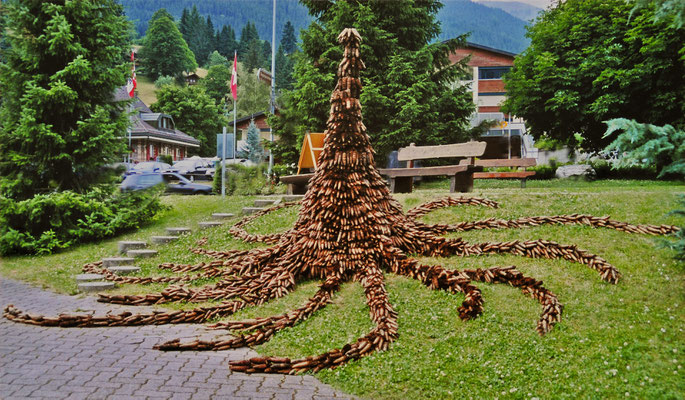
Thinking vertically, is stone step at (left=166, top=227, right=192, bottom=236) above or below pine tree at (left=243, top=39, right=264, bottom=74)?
below

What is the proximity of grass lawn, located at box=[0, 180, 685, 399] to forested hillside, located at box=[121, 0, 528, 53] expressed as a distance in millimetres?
3922

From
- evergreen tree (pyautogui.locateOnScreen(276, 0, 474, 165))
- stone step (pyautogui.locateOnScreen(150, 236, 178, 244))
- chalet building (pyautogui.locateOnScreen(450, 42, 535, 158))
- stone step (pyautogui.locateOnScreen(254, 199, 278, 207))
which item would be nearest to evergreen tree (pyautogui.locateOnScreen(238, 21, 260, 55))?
chalet building (pyautogui.locateOnScreen(450, 42, 535, 158))

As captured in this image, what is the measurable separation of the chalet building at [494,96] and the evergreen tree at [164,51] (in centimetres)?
1870

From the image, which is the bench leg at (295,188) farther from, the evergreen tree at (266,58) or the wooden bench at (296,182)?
the evergreen tree at (266,58)

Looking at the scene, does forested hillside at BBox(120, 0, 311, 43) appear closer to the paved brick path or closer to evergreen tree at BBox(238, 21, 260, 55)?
the paved brick path

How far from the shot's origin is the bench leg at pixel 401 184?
11.5m

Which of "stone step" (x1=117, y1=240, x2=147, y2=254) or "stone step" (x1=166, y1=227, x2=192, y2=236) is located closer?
"stone step" (x1=117, y1=240, x2=147, y2=254)

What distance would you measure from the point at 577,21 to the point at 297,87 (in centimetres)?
1188

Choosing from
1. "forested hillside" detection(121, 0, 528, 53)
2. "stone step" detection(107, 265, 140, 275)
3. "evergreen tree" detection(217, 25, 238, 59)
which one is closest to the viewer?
"stone step" detection(107, 265, 140, 275)

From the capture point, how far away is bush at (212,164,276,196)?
17.8 metres

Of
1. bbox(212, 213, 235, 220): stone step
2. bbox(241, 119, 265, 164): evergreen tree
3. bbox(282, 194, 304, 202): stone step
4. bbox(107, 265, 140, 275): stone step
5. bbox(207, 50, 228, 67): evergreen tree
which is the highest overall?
bbox(207, 50, 228, 67): evergreen tree

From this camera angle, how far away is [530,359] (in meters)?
4.70

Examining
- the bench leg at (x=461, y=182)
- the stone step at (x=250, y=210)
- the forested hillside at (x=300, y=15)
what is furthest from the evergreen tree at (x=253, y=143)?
the bench leg at (x=461, y=182)

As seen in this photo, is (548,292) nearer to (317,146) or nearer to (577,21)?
(317,146)
